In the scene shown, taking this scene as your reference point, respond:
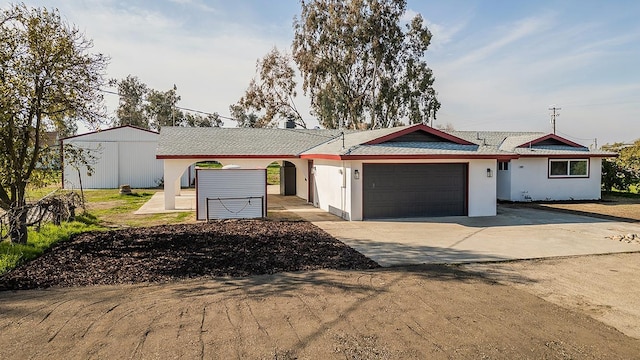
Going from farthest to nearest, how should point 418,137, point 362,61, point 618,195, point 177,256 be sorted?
point 362,61, point 618,195, point 418,137, point 177,256

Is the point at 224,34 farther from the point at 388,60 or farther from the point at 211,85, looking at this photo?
the point at 388,60

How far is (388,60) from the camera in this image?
33.9 m

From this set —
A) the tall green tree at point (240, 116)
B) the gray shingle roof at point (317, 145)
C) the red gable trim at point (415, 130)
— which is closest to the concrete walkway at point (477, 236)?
the gray shingle roof at point (317, 145)

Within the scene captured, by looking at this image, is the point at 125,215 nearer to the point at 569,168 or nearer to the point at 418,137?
the point at 418,137

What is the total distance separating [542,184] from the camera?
66.5 ft

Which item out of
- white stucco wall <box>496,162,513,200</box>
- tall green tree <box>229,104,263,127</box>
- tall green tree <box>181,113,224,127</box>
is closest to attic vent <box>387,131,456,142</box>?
white stucco wall <box>496,162,513,200</box>

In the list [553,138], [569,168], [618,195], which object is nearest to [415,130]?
[553,138]

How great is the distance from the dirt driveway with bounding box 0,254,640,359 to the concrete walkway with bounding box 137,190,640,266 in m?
2.08

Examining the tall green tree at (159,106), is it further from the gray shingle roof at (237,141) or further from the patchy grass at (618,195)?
the patchy grass at (618,195)

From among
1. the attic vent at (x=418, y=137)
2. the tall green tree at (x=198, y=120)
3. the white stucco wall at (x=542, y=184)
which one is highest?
the tall green tree at (x=198, y=120)

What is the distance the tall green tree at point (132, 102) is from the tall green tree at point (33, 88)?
50349 mm

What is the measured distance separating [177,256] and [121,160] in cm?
2258

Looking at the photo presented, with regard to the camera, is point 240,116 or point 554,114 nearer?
point 554,114

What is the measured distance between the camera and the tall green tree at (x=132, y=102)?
56.2 meters
